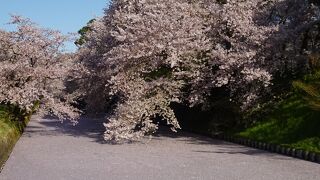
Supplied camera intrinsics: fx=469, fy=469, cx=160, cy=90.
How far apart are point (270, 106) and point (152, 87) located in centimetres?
598

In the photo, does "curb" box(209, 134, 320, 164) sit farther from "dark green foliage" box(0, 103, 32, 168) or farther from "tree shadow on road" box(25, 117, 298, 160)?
"dark green foliage" box(0, 103, 32, 168)

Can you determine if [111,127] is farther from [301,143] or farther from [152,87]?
[301,143]

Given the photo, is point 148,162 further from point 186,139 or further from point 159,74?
point 159,74

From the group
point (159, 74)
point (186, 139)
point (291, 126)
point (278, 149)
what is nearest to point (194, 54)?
point (159, 74)

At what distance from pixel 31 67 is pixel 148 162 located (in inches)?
489

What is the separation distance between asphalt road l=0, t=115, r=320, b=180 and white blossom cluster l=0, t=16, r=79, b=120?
2.81m

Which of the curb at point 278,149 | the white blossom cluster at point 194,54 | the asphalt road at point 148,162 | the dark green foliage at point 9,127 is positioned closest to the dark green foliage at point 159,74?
the white blossom cluster at point 194,54

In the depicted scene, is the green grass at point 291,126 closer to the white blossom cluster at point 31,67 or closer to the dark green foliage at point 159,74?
the dark green foliage at point 159,74

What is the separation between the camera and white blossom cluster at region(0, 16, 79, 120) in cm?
2508

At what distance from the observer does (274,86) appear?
24.7 metres

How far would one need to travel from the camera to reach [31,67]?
26.3 meters

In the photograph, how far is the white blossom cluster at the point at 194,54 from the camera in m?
23.1

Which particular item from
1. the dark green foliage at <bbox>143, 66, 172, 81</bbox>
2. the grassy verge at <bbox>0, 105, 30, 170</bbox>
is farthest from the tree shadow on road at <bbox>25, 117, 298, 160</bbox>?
the dark green foliage at <bbox>143, 66, 172, 81</bbox>

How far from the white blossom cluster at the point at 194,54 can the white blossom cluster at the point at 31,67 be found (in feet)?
12.3
